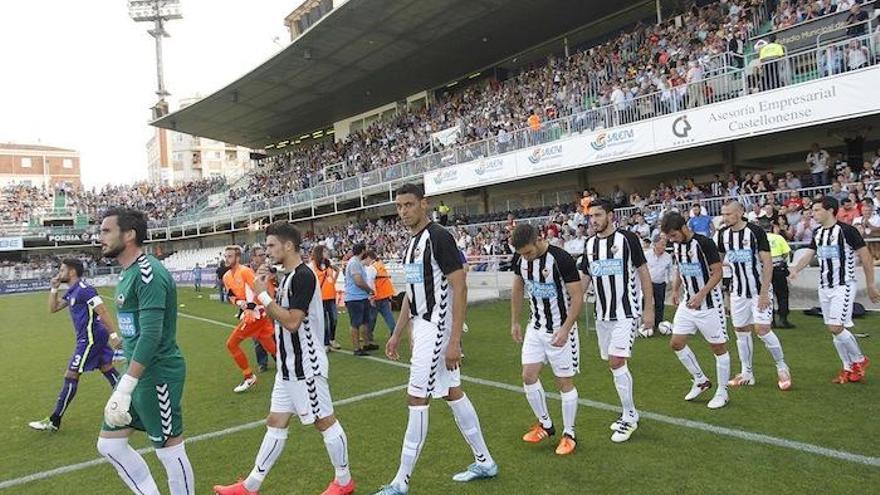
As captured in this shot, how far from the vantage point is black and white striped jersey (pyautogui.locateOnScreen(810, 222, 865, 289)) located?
6807mm

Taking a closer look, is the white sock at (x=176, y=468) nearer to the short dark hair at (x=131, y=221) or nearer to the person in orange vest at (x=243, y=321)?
the short dark hair at (x=131, y=221)

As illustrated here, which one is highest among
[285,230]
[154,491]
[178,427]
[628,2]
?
[628,2]

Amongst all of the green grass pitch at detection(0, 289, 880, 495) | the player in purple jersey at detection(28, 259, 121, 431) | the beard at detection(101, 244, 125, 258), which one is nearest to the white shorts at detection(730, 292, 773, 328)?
the green grass pitch at detection(0, 289, 880, 495)

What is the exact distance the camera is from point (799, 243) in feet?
42.4

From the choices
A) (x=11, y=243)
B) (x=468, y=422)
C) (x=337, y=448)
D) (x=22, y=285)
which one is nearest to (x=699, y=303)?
(x=468, y=422)

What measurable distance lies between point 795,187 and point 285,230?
1476cm

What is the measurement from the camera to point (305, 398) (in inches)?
175

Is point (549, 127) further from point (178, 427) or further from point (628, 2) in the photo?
point (178, 427)

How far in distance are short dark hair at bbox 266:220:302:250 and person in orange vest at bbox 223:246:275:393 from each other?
4.16 metres

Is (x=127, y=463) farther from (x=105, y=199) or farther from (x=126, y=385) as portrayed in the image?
(x=105, y=199)

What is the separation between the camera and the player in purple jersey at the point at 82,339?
700 centimetres

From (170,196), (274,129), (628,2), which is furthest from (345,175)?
(170,196)

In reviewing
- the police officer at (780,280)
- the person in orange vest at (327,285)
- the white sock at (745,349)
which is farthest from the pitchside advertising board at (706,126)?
the person in orange vest at (327,285)

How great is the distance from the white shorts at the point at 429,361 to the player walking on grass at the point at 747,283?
3998 mm
